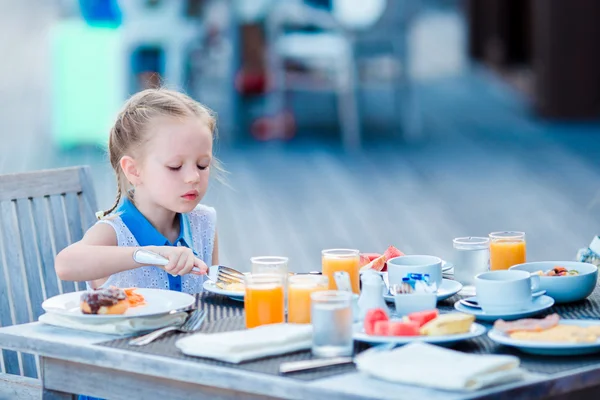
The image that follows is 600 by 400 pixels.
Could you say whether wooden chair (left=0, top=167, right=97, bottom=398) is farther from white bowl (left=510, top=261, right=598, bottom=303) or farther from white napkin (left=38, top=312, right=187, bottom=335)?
white bowl (left=510, top=261, right=598, bottom=303)

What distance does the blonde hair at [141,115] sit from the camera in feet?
7.36

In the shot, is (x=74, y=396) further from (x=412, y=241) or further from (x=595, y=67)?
(x=595, y=67)

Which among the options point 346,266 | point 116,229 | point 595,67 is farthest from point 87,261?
point 595,67

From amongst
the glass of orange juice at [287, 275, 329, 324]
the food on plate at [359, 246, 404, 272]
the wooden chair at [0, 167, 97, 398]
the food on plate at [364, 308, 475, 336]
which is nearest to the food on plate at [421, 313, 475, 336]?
the food on plate at [364, 308, 475, 336]

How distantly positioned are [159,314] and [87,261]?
350mm

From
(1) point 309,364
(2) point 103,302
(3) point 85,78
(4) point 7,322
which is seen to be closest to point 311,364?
(1) point 309,364

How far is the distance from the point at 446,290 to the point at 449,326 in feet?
1.08

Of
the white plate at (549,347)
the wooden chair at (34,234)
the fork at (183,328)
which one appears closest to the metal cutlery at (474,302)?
the white plate at (549,347)

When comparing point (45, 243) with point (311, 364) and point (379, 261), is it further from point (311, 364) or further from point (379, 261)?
point (311, 364)

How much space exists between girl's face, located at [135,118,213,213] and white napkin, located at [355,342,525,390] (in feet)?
2.52

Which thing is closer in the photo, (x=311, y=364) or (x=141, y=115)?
(x=311, y=364)

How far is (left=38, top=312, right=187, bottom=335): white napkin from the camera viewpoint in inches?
68.7

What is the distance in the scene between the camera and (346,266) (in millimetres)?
1966

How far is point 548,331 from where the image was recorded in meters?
1.62
